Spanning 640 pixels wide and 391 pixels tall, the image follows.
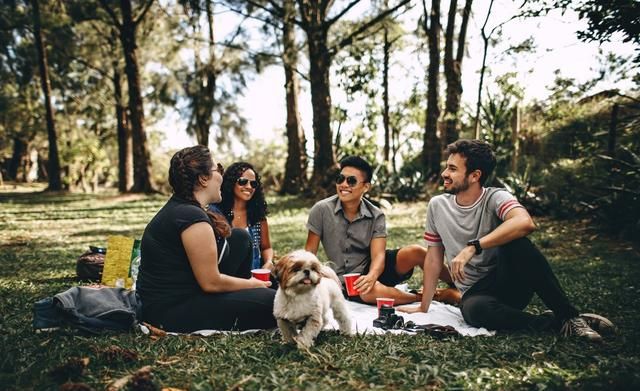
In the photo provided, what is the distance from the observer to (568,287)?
18.0ft

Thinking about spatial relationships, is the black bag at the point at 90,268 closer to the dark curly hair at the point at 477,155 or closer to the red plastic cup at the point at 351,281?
the red plastic cup at the point at 351,281

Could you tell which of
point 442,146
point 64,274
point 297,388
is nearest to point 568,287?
point 297,388

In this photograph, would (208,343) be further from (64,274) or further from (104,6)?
(104,6)

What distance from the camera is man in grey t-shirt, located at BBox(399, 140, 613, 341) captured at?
11.8 feet

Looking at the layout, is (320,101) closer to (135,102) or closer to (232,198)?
(135,102)

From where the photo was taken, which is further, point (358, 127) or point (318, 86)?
point (358, 127)

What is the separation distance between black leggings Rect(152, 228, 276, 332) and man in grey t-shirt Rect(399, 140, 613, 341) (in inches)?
56.9

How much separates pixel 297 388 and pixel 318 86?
1323cm

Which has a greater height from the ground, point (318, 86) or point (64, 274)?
point (318, 86)

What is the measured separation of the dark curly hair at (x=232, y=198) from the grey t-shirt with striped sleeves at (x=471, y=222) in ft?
5.89

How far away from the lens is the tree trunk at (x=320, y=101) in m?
14.9

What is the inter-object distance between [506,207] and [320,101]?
38.8 ft

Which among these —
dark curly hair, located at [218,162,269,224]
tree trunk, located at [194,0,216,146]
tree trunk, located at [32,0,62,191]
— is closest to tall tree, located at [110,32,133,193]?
tree trunk, located at [32,0,62,191]

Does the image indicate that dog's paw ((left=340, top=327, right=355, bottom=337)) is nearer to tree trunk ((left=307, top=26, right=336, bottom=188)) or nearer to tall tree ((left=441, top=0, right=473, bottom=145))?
tree trunk ((left=307, top=26, right=336, bottom=188))
